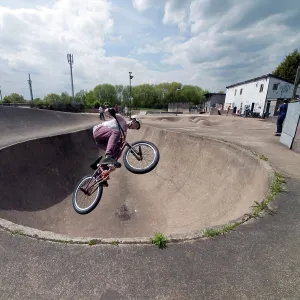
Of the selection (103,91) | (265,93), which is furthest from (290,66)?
(103,91)

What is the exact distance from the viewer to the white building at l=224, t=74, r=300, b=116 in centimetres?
2793

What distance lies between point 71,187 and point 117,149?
717 cm

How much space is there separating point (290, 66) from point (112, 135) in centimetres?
4927

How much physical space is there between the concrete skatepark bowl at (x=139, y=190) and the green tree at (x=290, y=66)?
4091cm

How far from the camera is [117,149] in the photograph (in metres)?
4.57

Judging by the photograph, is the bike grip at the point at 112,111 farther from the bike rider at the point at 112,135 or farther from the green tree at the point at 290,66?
the green tree at the point at 290,66

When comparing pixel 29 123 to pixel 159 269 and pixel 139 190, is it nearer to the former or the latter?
pixel 139 190

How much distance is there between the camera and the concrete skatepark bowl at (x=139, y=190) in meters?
6.13

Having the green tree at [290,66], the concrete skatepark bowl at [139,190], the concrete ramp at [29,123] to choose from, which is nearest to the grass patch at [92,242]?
the concrete skatepark bowl at [139,190]

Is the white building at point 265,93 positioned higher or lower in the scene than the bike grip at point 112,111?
higher

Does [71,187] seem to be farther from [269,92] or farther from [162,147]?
[269,92]

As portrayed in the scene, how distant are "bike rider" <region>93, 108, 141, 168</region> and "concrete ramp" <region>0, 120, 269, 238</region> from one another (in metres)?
3.16

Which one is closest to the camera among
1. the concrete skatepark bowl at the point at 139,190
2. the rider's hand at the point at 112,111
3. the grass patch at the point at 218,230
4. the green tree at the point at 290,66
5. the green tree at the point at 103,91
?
the grass patch at the point at 218,230

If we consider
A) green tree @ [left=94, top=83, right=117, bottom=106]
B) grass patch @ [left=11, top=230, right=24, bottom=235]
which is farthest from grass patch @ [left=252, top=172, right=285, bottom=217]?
green tree @ [left=94, top=83, right=117, bottom=106]
